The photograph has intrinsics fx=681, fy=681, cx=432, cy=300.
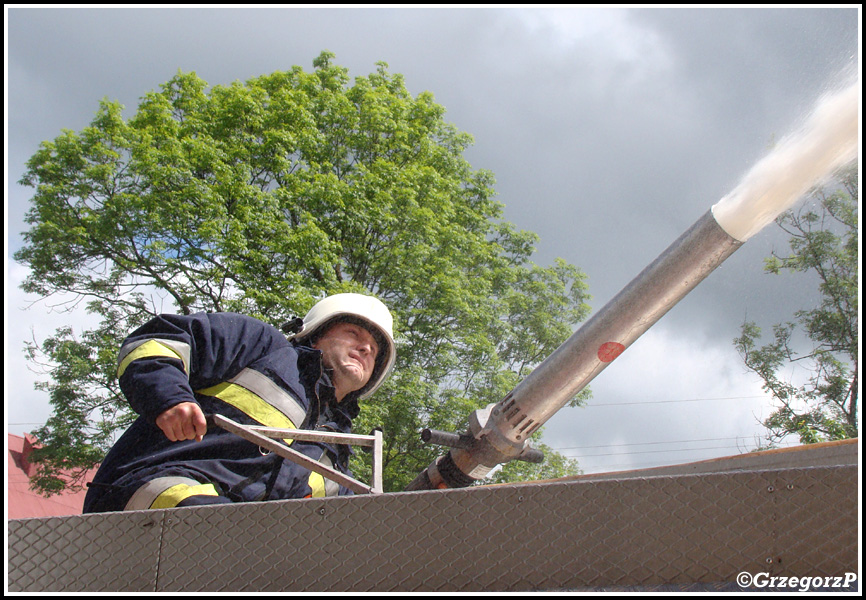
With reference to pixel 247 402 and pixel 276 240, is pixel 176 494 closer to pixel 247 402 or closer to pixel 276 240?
pixel 247 402

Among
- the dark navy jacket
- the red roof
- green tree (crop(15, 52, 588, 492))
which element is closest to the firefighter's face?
the dark navy jacket

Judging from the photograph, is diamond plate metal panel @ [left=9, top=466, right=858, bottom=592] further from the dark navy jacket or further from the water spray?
the water spray

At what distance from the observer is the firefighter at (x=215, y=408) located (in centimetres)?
254

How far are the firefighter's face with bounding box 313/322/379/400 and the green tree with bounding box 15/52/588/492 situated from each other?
24.3 feet

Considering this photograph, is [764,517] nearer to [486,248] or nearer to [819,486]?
[819,486]

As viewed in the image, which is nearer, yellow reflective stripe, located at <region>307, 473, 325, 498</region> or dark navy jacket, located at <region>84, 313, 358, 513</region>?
dark navy jacket, located at <region>84, 313, 358, 513</region>

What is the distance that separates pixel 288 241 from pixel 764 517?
425 inches

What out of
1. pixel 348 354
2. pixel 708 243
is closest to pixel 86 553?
pixel 348 354

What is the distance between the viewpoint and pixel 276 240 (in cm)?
1222

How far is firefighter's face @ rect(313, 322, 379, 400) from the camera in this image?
3672 mm

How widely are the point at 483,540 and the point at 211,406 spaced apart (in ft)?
4.83

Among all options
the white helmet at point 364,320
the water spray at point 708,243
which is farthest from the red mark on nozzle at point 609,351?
the white helmet at point 364,320

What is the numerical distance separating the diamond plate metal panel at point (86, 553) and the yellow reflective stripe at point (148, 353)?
0.72m

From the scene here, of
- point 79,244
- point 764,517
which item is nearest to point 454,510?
point 764,517
